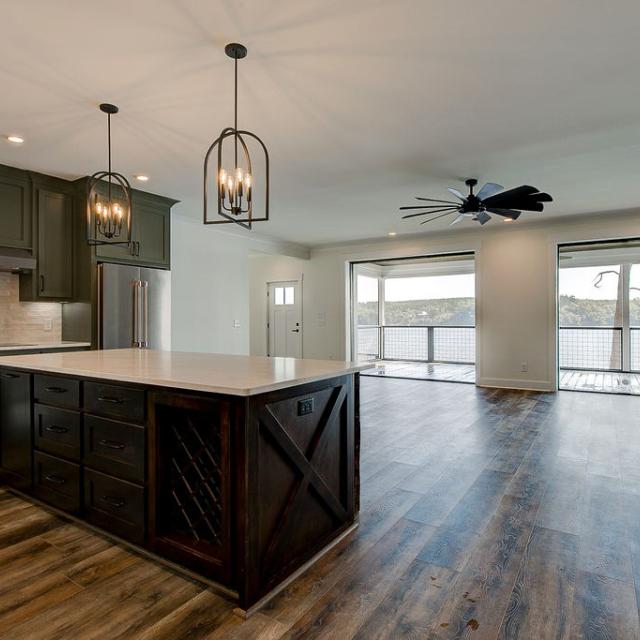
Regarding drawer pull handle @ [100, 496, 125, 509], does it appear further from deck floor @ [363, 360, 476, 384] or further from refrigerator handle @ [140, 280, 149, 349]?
deck floor @ [363, 360, 476, 384]

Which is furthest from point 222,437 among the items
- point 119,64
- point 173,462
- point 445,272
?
point 445,272

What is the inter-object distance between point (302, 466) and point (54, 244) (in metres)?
3.82

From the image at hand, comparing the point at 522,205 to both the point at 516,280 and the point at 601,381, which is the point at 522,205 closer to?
the point at 516,280

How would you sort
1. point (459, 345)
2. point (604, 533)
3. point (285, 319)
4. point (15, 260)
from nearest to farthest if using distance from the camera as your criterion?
1. point (604, 533)
2. point (15, 260)
3. point (285, 319)
4. point (459, 345)

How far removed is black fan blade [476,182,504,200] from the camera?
401 cm

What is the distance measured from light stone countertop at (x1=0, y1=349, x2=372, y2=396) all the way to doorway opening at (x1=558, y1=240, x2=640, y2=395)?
762cm

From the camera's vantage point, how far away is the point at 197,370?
85.7 inches

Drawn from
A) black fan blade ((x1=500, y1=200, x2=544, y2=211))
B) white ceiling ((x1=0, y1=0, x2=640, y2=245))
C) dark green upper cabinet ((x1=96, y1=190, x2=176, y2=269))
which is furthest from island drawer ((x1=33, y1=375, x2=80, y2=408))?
black fan blade ((x1=500, y1=200, x2=544, y2=211))

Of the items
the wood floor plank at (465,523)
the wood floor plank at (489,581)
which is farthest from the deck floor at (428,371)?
the wood floor plank at (489,581)

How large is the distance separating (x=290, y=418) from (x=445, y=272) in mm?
9978

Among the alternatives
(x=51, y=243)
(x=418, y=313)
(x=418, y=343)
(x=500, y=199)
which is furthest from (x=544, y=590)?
(x=418, y=313)

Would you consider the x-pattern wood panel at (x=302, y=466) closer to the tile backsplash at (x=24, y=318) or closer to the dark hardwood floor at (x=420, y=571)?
the dark hardwood floor at (x=420, y=571)

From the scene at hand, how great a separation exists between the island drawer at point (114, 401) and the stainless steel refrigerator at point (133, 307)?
7.65 feet

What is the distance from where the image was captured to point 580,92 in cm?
279
